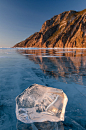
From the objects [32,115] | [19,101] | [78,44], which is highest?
[78,44]

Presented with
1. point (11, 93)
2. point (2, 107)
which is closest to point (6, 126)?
point (2, 107)

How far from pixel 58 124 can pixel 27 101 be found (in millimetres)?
884

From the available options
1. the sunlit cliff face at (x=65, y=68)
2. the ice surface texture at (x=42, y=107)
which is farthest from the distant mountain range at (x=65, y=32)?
the ice surface texture at (x=42, y=107)

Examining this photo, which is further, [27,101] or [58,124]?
[27,101]

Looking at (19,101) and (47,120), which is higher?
(19,101)

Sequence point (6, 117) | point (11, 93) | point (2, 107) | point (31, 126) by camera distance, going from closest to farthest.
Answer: point (31, 126), point (6, 117), point (2, 107), point (11, 93)

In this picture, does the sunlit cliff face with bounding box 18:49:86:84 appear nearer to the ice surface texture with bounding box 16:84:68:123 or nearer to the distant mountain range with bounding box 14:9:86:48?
the ice surface texture with bounding box 16:84:68:123

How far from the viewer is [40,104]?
227cm

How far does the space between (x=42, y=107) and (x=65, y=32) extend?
5412 inches

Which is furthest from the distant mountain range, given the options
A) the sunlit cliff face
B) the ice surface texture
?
the ice surface texture

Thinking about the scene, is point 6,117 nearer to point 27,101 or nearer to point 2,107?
point 2,107

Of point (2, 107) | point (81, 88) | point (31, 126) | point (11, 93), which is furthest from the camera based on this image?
point (81, 88)

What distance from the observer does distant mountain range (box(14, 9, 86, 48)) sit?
3985 inches

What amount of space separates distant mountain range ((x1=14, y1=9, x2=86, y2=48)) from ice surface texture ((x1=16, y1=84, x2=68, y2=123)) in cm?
9746
